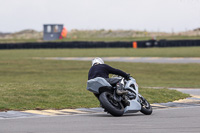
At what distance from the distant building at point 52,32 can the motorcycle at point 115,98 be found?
271 ft

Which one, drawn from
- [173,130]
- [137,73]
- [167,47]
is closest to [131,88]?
[173,130]

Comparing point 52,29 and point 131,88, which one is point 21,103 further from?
point 52,29

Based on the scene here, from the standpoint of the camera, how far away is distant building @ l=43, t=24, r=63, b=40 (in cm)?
9400

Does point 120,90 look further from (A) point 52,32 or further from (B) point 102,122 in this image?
(A) point 52,32

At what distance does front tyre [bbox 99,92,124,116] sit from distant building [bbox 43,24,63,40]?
272 ft

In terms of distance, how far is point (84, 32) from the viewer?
11338 cm

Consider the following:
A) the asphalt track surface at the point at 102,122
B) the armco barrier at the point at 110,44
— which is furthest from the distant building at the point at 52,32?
the asphalt track surface at the point at 102,122

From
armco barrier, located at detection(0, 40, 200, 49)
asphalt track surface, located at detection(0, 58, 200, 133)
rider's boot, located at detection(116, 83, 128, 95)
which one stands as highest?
rider's boot, located at detection(116, 83, 128, 95)

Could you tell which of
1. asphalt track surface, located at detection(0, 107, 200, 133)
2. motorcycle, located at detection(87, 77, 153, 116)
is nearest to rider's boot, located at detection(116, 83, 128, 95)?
motorcycle, located at detection(87, 77, 153, 116)

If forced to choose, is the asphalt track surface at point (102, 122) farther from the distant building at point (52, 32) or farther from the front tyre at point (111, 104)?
the distant building at point (52, 32)

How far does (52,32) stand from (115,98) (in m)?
84.0

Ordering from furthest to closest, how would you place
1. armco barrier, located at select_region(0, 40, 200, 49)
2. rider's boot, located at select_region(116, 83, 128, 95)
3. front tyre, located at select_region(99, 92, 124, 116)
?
1. armco barrier, located at select_region(0, 40, 200, 49)
2. rider's boot, located at select_region(116, 83, 128, 95)
3. front tyre, located at select_region(99, 92, 124, 116)

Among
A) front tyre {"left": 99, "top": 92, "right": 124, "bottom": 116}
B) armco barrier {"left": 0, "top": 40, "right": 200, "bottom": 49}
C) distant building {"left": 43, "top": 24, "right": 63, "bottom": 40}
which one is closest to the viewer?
front tyre {"left": 99, "top": 92, "right": 124, "bottom": 116}

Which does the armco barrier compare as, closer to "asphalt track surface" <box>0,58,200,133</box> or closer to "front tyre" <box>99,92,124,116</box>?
"asphalt track surface" <box>0,58,200,133</box>
